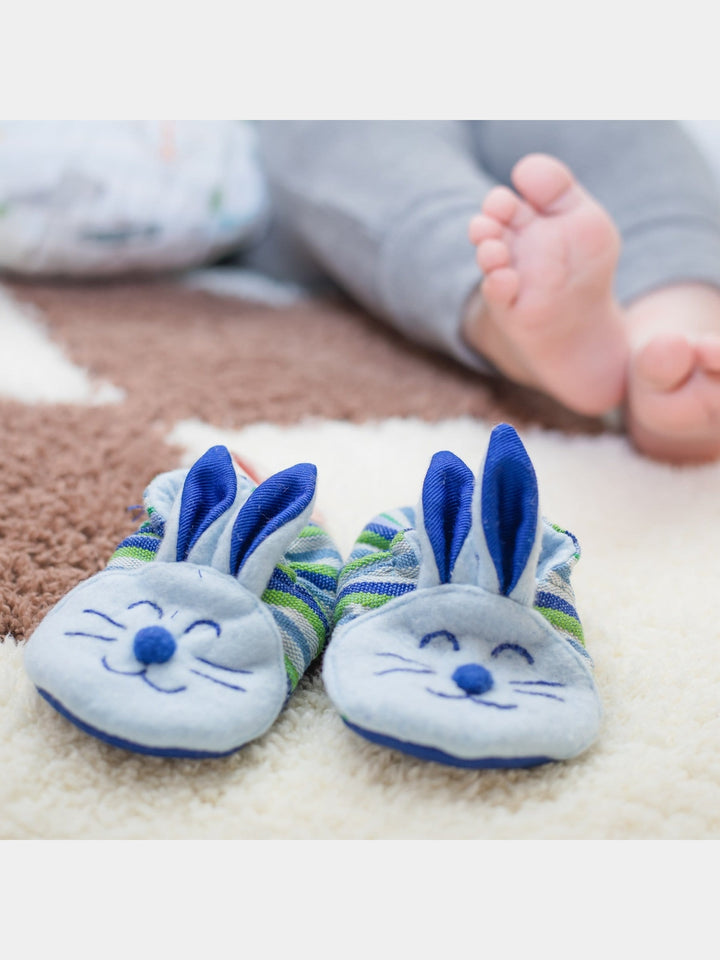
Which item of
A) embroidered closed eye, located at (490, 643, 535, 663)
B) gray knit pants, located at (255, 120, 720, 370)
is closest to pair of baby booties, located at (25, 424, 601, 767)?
embroidered closed eye, located at (490, 643, 535, 663)

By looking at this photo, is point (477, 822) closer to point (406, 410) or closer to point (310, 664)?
point (310, 664)

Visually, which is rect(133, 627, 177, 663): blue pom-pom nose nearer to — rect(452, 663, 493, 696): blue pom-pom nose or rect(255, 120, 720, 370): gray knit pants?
rect(452, 663, 493, 696): blue pom-pom nose

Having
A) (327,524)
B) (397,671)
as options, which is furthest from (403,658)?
(327,524)

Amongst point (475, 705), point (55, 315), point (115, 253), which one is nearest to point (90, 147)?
point (115, 253)

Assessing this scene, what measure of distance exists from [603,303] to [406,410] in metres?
0.23

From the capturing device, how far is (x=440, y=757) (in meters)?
0.45

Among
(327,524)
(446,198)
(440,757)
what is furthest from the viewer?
(446,198)

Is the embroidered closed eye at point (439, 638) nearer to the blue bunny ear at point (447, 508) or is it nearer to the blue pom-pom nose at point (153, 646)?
the blue bunny ear at point (447, 508)

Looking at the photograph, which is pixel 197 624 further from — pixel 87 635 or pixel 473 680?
pixel 473 680

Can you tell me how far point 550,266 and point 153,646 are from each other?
1.75 feet

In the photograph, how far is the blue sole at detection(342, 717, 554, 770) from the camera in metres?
0.45

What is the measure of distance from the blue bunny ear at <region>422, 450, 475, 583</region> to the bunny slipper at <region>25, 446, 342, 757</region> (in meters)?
0.08

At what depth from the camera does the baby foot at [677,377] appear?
2.59ft

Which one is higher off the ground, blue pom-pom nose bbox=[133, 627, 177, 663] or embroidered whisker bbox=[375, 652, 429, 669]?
embroidered whisker bbox=[375, 652, 429, 669]
